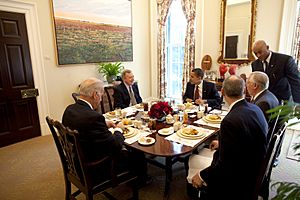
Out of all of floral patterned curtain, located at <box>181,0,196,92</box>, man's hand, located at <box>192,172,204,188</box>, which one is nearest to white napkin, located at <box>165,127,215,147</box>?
man's hand, located at <box>192,172,204,188</box>

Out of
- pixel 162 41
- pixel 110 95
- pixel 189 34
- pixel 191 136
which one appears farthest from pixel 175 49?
pixel 191 136

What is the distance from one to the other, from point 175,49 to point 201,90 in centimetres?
253

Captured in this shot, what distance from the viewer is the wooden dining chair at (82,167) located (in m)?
1.51

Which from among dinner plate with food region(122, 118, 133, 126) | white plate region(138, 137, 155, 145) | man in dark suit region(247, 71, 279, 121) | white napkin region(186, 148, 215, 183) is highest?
man in dark suit region(247, 71, 279, 121)

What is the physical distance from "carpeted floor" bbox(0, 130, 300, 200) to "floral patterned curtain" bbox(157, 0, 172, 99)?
10.5 ft

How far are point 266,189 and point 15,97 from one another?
12.4 feet

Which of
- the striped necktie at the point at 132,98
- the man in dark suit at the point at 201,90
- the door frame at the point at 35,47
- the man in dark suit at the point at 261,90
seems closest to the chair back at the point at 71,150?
the striped necktie at the point at 132,98

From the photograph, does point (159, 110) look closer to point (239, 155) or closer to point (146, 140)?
point (146, 140)

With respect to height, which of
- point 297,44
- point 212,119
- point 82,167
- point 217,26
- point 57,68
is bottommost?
point 82,167

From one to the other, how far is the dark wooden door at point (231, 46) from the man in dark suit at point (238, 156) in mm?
3117

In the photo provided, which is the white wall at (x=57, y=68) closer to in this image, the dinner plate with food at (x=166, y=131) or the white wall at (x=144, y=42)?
the white wall at (x=144, y=42)

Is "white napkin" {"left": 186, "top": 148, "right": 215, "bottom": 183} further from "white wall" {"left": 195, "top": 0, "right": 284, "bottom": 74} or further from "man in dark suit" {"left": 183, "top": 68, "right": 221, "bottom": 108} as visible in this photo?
"white wall" {"left": 195, "top": 0, "right": 284, "bottom": 74}

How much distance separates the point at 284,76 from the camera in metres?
2.79

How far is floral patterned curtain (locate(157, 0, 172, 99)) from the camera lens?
521cm
